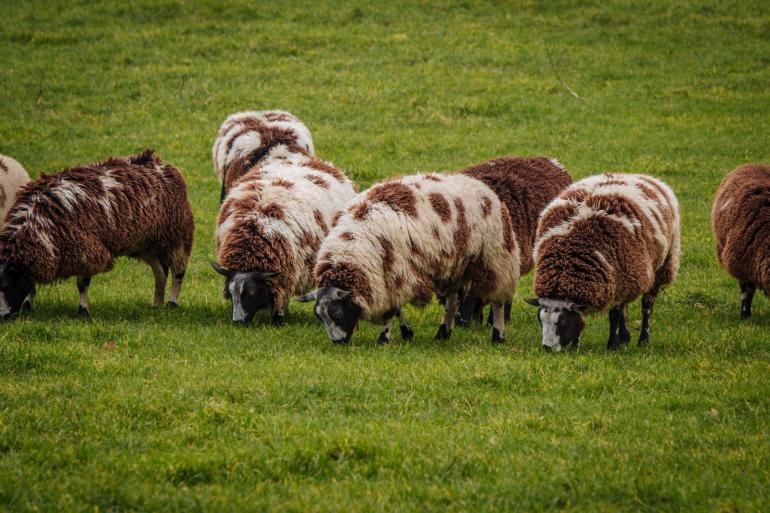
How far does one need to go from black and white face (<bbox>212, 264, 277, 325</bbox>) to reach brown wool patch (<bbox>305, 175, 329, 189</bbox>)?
1.97 meters

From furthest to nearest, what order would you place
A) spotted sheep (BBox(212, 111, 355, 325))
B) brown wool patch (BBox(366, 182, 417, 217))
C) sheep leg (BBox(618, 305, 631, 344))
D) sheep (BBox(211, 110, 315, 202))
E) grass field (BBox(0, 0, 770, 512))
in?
sheep (BBox(211, 110, 315, 202))
spotted sheep (BBox(212, 111, 355, 325))
sheep leg (BBox(618, 305, 631, 344))
brown wool patch (BBox(366, 182, 417, 217))
grass field (BBox(0, 0, 770, 512))

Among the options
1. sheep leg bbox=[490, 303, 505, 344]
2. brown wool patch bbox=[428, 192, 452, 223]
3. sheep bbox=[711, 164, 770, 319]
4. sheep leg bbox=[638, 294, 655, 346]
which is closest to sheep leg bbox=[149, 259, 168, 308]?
brown wool patch bbox=[428, 192, 452, 223]

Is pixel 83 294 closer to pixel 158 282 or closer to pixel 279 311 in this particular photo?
pixel 158 282

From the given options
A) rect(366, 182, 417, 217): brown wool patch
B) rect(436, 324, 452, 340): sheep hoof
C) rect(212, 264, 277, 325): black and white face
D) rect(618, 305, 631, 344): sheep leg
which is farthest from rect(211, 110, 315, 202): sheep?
rect(618, 305, 631, 344): sheep leg

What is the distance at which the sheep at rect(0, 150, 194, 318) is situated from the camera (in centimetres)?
1189

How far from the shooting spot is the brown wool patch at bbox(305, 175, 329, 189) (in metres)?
13.9

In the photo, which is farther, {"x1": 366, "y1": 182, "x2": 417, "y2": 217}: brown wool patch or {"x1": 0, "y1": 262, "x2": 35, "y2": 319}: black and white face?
{"x1": 0, "y1": 262, "x2": 35, "y2": 319}: black and white face

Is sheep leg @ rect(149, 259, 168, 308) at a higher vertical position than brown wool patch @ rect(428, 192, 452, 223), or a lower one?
lower

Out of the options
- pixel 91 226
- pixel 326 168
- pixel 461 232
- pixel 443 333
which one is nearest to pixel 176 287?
pixel 91 226

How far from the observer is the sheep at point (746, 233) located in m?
12.9

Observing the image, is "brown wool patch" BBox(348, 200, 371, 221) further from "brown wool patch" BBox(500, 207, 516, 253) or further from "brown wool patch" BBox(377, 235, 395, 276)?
"brown wool patch" BBox(500, 207, 516, 253)

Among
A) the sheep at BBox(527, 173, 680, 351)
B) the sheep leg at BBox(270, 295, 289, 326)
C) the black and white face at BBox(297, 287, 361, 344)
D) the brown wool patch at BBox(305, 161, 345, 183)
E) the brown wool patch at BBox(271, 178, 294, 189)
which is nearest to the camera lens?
the sheep at BBox(527, 173, 680, 351)

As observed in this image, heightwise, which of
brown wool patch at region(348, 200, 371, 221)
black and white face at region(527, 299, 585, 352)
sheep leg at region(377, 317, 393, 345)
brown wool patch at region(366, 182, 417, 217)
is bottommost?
sheep leg at region(377, 317, 393, 345)

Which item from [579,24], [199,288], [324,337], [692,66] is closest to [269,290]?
[324,337]
